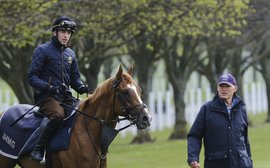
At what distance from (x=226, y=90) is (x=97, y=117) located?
2.11 meters

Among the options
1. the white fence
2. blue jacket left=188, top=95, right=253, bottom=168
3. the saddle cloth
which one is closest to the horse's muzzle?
blue jacket left=188, top=95, right=253, bottom=168

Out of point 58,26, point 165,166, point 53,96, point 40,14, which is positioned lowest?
point 165,166

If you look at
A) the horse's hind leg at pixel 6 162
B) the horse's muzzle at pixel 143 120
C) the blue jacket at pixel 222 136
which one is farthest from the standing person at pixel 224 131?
the horse's hind leg at pixel 6 162

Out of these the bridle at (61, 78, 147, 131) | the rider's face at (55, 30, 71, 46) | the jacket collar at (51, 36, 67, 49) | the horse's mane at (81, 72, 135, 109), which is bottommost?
the bridle at (61, 78, 147, 131)

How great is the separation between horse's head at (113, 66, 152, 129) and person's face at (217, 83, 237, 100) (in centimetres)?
104

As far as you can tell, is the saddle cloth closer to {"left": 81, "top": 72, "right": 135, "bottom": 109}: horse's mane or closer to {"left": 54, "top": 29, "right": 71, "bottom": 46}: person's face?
{"left": 81, "top": 72, "right": 135, "bottom": 109}: horse's mane

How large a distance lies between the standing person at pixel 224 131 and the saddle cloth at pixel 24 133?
1.96m

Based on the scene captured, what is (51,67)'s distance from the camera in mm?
11523

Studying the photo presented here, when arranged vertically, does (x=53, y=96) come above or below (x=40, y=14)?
below

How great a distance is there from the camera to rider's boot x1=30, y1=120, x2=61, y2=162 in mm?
11228

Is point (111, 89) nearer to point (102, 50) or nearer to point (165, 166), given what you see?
point (165, 166)

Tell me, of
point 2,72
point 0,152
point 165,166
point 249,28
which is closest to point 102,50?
point 2,72

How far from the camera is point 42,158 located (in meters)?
11.3

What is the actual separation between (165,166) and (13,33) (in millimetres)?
5222
